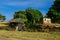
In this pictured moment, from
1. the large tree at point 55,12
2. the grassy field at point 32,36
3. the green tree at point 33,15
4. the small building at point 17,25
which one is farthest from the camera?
the green tree at point 33,15

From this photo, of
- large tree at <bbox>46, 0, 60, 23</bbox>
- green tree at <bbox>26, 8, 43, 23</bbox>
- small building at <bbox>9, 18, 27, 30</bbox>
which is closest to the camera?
small building at <bbox>9, 18, 27, 30</bbox>

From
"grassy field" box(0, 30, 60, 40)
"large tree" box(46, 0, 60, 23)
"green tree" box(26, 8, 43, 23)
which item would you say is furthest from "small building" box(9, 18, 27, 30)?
"green tree" box(26, 8, 43, 23)

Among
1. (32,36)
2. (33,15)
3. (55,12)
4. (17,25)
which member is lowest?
(32,36)

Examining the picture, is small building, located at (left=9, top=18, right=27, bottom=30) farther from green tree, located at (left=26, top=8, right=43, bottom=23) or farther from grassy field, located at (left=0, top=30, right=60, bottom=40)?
green tree, located at (left=26, top=8, right=43, bottom=23)

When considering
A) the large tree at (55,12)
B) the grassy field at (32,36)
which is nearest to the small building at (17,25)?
the grassy field at (32,36)

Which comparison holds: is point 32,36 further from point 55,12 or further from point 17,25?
point 55,12

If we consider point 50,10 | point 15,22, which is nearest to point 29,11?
point 50,10

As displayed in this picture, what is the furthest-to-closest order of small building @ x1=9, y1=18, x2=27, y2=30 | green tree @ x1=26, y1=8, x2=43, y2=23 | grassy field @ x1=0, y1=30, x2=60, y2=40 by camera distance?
green tree @ x1=26, y1=8, x2=43, y2=23 < small building @ x1=9, y1=18, x2=27, y2=30 < grassy field @ x1=0, y1=30, x2=60, y2=40

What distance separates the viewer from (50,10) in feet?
268

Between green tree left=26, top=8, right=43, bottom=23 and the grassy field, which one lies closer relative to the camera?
the grassy field

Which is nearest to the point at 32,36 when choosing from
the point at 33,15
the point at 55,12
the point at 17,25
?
the point at 17,25

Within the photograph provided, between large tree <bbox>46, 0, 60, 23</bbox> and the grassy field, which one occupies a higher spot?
large tree <bbox>46, 0, 60, 23</bbox>

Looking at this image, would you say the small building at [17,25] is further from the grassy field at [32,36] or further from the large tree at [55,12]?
the large tree at [55,12]

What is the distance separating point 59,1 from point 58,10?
404 cm
